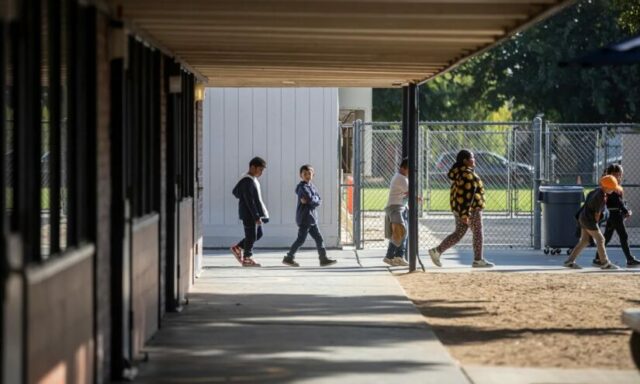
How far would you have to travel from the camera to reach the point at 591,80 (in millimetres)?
48625

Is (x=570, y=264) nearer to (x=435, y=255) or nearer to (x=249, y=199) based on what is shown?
(x=435, y=255)

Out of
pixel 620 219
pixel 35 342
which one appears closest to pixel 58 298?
pixel 35 342

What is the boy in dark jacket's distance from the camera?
19.0 meters

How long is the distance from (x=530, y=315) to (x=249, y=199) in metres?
5.98

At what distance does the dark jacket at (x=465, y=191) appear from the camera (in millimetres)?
18828

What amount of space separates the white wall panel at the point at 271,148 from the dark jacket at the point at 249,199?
10.7 feet

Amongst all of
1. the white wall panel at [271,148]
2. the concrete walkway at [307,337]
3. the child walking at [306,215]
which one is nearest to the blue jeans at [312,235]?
the child walking at [306,215]

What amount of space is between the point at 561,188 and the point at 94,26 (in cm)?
1349

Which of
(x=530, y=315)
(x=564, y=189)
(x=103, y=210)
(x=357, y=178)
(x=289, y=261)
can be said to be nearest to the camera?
(x=103, y=210)

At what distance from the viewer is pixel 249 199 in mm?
19094

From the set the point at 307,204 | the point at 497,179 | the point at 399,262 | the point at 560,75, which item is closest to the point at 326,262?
the point at 307,204

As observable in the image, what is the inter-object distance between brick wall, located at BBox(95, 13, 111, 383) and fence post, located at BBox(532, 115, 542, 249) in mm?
13029

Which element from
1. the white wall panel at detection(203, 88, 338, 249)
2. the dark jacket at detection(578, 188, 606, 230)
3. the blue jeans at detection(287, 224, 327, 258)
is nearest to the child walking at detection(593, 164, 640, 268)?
the dark jacket at detection(578, 188, 606, 230)

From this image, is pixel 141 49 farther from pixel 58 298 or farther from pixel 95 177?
pixel 58 298
